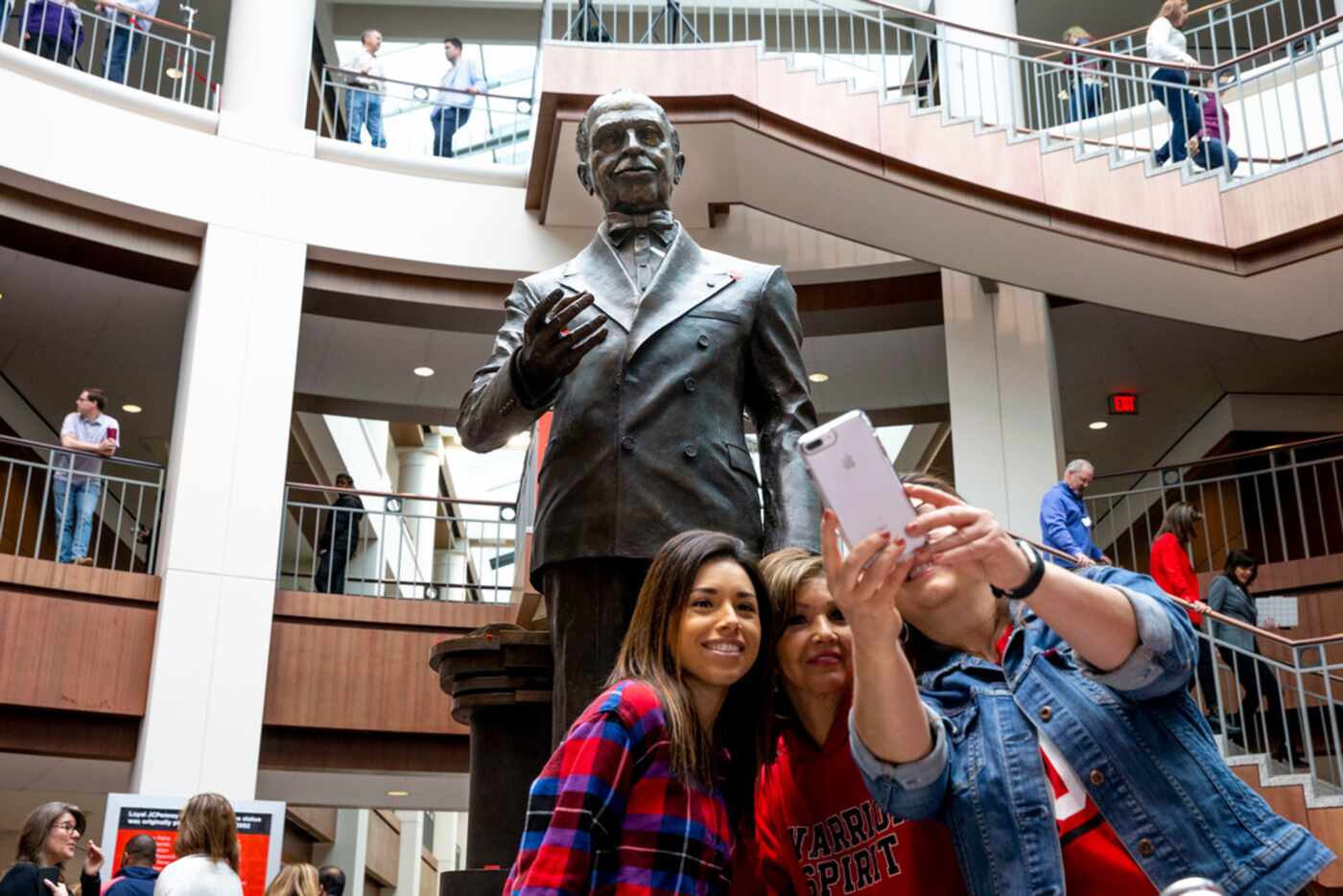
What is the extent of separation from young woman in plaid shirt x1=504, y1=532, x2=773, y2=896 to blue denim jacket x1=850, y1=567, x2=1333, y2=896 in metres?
0.37

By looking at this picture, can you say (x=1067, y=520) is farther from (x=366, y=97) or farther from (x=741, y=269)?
(x=366, y=97)

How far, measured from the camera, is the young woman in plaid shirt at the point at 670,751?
87.4 inches

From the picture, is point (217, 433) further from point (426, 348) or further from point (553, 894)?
point (553, 894)

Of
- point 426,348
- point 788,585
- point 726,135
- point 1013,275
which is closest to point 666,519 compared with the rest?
point 788,585

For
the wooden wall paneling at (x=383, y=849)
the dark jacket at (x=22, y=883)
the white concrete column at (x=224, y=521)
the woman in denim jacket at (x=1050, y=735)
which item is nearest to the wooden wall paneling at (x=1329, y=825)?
the dark jacket at (x=22, y=883)

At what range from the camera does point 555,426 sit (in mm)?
3383

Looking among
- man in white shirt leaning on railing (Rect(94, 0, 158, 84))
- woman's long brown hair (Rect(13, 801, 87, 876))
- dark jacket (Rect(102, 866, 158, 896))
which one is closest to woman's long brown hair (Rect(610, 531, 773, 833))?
woman's long brown hair (Rect(13, 801, 87, 876))

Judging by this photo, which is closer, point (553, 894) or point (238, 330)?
point (553, 894)

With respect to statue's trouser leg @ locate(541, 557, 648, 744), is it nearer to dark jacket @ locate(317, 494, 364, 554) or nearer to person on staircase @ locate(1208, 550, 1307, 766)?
person on staircase @ locate(1208, 550, 1307, 766)

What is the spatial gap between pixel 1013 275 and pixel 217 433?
7.00 m

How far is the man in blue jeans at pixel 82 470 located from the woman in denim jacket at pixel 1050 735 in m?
11.0

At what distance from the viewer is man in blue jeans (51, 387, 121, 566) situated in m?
11.8

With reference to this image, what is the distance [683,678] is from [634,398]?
102 centimetres

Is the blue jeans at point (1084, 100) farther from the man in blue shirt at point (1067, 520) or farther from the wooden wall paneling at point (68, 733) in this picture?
the wooden wall paneling at point (68, 733)
